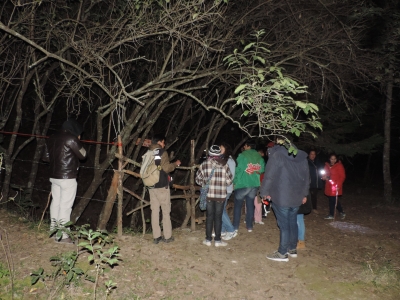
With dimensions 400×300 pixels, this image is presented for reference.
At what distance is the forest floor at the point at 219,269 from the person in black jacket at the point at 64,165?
22.2 inches

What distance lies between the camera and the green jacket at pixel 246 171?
6.67m

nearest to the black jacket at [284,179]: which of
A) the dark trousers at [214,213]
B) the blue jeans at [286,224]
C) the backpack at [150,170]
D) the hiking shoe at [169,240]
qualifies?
the blue jeans at [286,224]

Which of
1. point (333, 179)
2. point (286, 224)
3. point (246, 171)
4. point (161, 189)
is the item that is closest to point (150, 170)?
point (161, 189)

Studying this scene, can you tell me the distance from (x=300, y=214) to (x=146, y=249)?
2792 mm

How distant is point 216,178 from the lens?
5.82m

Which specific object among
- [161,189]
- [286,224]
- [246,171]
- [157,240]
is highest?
[246,171]

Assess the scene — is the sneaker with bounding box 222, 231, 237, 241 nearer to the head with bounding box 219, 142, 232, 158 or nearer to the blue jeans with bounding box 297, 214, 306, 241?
the blue jeans with bounding box 297, 214, 306, 241

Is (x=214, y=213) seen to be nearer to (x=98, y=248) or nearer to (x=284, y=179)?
(x=284, y=179)

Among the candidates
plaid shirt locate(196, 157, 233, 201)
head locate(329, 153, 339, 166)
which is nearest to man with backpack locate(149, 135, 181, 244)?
plaid shirt locate(196, 157, 233, 201)

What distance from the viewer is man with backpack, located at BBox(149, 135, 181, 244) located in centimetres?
554

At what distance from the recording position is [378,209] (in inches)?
426

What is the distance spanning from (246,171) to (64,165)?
341 cm

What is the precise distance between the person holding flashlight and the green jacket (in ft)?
9.53

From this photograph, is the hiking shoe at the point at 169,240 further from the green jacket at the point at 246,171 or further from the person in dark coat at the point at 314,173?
the person in dark coat at the point at 314,173
